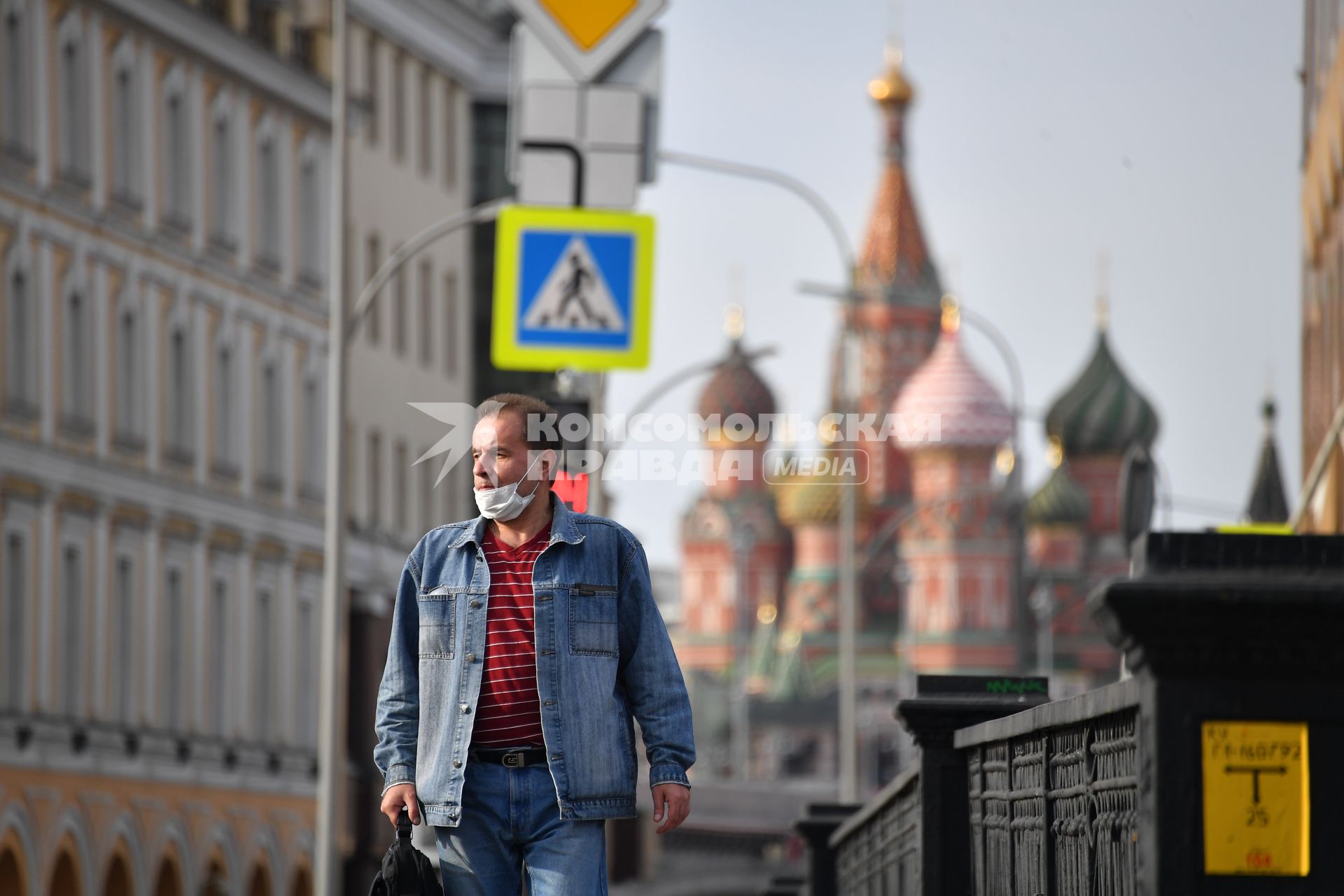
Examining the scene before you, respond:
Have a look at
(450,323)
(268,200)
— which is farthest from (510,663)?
(450,323)

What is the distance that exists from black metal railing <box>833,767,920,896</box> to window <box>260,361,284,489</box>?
3121 centimetres

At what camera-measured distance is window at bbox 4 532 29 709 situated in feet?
123

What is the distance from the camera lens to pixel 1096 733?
270 inches

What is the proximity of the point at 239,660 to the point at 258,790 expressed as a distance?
1977 millimetres

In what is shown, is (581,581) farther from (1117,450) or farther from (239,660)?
(1117,450)

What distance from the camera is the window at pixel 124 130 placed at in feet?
137

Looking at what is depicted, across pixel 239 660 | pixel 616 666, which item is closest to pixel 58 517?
pixel 239 660

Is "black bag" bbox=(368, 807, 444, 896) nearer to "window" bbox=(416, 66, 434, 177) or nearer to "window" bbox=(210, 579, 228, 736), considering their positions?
"window" bbox=(210, 579, 228, 736)

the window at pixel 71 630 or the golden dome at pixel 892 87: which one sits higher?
the golden dome at pixel 892 87

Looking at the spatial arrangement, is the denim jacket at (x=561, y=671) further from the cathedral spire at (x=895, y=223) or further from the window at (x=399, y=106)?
the cathedral spire at (x=895, y=223)

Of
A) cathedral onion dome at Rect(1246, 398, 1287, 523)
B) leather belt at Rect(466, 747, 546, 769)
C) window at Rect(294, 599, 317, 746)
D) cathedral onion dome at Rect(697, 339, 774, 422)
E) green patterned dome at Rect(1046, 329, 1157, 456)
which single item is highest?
cathedral onion dome at Rect(697, 339, 774, 422)

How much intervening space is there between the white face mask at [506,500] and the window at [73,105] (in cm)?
3276

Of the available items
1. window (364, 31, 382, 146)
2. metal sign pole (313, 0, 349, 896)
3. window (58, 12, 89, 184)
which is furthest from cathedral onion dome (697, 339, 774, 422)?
metal sign pole (313, 0, 349, 896)

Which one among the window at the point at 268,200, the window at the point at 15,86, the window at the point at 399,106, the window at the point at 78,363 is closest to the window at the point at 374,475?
the window at the point at 399,106
